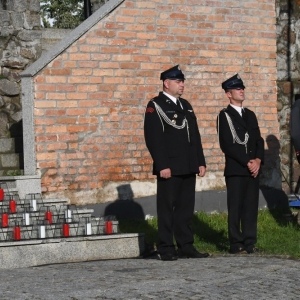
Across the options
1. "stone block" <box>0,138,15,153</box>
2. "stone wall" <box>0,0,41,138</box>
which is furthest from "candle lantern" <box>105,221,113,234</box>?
"stone wall" <box>0,0,41,138</box>

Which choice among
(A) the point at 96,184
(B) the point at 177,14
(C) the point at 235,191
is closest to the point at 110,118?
(A) the point at 96,184

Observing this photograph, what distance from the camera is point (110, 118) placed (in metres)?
12.9

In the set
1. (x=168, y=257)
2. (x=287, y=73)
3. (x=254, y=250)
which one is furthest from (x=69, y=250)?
(x=287, y=73)

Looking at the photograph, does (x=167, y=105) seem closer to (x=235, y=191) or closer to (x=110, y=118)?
(x=235, y=191)

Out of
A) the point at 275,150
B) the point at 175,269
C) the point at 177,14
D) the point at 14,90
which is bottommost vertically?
the point at 175,269

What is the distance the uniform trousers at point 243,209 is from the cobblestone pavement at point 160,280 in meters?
0.83

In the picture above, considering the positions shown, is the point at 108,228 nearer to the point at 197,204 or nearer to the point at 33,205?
the point at 33,205

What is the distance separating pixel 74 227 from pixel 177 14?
12.6ft

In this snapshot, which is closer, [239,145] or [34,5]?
[239,145]

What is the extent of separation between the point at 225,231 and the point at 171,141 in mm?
2541

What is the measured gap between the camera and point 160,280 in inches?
329

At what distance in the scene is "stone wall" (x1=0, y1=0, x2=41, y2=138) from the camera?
14.2 meters

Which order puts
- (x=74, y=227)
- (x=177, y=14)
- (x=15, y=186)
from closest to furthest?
1. (x=74, y=227)
2. (x=15, y=186)
3. (x=177, y=14)

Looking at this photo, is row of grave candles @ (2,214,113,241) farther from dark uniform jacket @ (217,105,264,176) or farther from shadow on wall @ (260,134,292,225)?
shadow on wall @ (260,134,292,225)
